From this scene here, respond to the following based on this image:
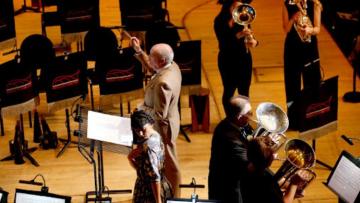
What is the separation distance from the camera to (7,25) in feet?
33.4

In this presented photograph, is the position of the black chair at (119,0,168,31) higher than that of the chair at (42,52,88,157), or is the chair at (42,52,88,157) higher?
the black chair at (119,0,168,31)

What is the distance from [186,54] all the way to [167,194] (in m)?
2.33

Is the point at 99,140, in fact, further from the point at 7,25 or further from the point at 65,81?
the point at 7,25

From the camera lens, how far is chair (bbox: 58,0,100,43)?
10227 millimetres

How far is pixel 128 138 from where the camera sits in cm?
713

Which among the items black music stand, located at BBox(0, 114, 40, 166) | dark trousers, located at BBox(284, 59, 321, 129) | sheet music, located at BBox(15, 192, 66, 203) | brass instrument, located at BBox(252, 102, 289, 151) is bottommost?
black music stand, located at BBox(0, 114, 40, 166)

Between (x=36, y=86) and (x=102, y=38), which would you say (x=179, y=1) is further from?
(x=36, y=86)

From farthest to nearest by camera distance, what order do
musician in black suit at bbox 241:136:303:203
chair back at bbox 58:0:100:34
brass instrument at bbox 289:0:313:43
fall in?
chair back at bbox 58:0:100:34
brass instrument at bbox 289:0:313:43
musician in black suit at bbox 241:136:303:203

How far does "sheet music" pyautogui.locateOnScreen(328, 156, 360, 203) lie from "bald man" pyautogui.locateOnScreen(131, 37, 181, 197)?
1471 millimetres

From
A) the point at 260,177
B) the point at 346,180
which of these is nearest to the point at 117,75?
the point at 346,180

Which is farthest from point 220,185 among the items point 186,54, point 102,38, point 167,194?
point 102,38

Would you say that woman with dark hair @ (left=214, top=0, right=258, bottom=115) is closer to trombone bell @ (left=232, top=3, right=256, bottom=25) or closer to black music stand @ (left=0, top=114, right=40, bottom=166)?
trombone bell @ (left=232, top=3, right=256, bottom=25)

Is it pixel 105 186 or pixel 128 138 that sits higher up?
pixel 128 138

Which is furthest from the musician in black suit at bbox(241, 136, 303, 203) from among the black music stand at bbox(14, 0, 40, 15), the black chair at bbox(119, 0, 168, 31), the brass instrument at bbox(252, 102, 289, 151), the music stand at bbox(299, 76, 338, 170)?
the black music stand at bbox(14, 0, 40, 15)
